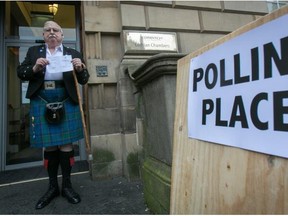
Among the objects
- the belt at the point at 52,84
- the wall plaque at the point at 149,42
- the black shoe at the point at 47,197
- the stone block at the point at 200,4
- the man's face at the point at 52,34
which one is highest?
the stone block at the point at 200,4

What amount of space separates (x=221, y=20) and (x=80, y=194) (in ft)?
10.5

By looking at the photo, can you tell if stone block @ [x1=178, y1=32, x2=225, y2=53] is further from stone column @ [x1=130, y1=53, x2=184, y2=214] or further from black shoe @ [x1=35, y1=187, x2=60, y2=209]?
black shoe @ [x1=35, y1=187, x2=60, y2=209]

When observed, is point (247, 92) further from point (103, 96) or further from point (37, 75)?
point (103, 96)

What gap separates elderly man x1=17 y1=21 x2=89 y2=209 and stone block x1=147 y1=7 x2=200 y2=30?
57.7 inches

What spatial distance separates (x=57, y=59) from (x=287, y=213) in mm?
2053

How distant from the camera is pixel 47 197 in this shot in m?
2.35

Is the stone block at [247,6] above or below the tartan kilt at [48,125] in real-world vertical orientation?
above

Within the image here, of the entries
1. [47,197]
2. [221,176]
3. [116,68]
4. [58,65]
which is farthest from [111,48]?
[221,176]

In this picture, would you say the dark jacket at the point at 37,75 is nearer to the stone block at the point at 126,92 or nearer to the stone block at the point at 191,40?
the stone block at the point at 126,92

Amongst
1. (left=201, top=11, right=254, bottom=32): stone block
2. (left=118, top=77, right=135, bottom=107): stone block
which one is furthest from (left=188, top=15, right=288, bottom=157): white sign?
(left=201, top=11, right=254, bottom=32): stone block

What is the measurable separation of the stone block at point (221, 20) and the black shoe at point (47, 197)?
2982 millimetres

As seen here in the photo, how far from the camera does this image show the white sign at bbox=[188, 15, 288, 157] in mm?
785

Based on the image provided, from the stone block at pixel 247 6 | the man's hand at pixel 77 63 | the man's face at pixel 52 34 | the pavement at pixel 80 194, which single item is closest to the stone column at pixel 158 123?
the pavement at pixel 80 194

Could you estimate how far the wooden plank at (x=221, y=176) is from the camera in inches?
31.2
